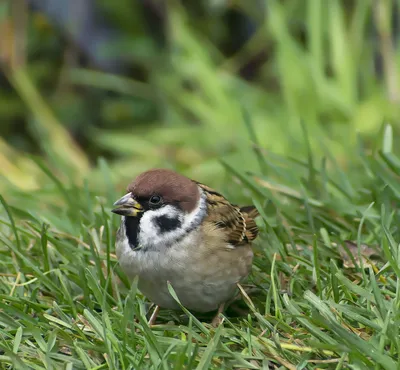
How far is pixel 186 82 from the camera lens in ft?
21.2

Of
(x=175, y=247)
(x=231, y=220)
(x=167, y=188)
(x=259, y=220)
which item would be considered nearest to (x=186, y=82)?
(x=259, y=220)

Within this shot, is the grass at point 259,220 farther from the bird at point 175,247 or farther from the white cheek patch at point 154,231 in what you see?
the white cheek patch at point 154,231

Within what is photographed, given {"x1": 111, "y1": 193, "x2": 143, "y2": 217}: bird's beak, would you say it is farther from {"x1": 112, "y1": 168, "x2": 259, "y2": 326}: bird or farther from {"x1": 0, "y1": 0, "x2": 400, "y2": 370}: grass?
{"x1": 0, "y1": 0, "x2": 400, "y2": 370}: grass

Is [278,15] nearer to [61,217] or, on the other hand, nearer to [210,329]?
[61,217]

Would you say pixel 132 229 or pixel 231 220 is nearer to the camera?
pixel 132 229

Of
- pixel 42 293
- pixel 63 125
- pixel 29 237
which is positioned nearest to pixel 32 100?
pixel 63 125

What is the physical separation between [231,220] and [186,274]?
37 centimetres

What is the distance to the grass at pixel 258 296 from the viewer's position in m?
2.32

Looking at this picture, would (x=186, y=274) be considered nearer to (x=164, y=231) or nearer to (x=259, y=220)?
(x=164, y=231)

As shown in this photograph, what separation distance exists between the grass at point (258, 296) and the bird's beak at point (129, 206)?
0.24 meters

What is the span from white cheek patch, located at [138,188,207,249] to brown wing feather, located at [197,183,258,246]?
4.1 inches

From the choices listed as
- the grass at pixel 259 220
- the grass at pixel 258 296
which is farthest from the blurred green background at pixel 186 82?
the grass at pixel 258 296

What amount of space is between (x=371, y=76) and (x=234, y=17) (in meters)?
1.68

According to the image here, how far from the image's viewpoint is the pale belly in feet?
8.67
